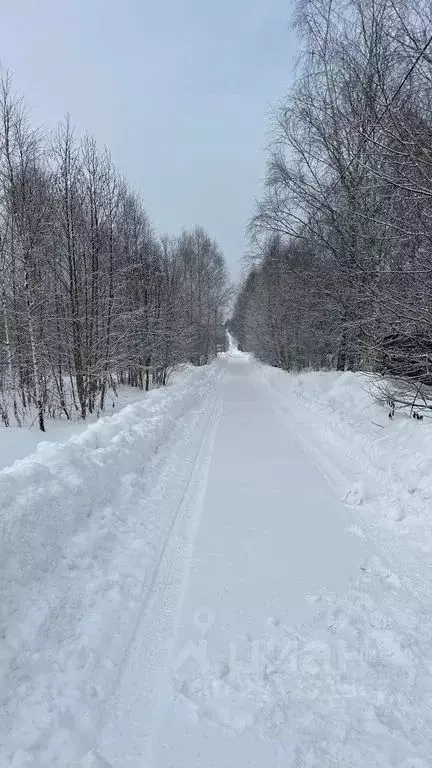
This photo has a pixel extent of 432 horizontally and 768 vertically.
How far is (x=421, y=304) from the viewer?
6.21m

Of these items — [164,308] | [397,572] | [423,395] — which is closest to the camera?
[397,572]

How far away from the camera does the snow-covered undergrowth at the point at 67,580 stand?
2.38m

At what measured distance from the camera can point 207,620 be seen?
3320mm

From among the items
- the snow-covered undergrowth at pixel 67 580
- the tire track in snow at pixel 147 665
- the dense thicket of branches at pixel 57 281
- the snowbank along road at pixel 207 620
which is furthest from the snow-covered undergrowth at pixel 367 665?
the dense thicket of branches at pixel 57 281

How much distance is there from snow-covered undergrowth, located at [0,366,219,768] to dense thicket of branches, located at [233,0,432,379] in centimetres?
475

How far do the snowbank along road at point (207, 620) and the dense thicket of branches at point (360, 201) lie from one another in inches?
117

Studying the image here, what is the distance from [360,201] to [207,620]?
1145 cm

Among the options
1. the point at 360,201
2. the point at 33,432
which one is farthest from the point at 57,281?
the point at 360,201

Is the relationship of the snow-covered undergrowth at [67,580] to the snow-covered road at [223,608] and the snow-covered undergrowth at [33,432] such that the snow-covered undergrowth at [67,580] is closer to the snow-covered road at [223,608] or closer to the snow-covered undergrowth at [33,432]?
the snow-covered road at [223,608]

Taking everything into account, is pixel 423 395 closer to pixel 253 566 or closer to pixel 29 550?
pixel 253 566

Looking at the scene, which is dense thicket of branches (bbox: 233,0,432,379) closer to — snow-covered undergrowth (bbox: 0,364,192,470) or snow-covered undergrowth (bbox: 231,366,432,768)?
snow-covered undergrowth (bbox: 231,366,432,768)

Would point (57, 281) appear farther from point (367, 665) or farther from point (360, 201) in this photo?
point (367, 665)

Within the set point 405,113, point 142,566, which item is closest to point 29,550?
point 142,566

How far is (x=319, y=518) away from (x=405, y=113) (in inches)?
232
